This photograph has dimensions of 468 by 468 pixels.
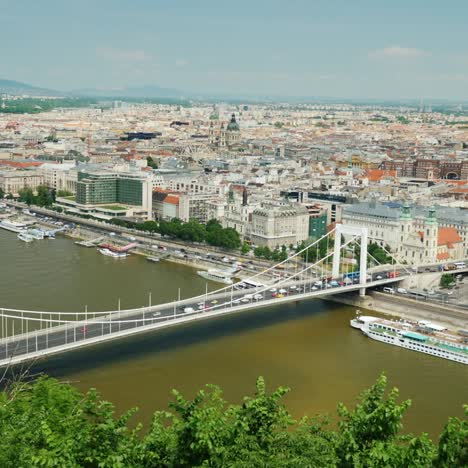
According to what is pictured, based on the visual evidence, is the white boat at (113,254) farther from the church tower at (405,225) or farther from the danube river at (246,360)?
the church tower at (405,225)

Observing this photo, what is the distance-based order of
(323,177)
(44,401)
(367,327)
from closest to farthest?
(44,401) < (367,327) < (323,177)

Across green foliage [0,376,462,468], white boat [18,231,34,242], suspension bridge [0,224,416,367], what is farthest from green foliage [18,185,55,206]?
green foliage [0,376,462,468]

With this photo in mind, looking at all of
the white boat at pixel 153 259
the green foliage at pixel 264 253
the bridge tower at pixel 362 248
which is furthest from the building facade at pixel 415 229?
the white boat at pixel 153 259

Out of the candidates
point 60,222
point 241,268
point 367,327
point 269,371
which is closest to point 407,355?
point 367,327

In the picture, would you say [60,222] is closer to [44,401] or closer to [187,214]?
[187,214]

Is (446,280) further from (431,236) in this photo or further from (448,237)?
(448,237)

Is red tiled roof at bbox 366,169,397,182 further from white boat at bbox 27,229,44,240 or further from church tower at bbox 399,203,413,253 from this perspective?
white boat at bbox 27,229,44,240
